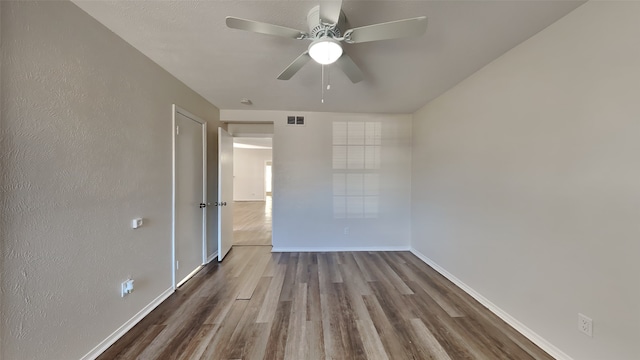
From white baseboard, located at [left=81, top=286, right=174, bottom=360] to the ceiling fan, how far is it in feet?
7.82

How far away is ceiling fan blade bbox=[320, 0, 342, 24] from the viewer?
1.17 meters

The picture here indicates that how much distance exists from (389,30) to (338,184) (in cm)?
268

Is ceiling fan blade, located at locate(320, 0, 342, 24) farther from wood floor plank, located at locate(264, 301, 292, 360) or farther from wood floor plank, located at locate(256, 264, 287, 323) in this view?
wood floor plank, located at locate(256, 264, 287, 323)

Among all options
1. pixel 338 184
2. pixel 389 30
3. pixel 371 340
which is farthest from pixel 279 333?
pixel 338 184

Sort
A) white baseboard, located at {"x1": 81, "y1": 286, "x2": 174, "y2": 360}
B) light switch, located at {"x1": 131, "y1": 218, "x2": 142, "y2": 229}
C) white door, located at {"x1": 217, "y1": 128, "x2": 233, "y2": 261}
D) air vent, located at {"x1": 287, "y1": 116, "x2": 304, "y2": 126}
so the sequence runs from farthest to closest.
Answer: air vent, located at {"x1": 287, "y1": 116, "x2": 304, "y2": 126} < white door, located at {"x1": 217, "y1": 128, "x2": 233, "y2": 261} < light switch, located at {"x1": 131, "y1": 218, "x2": 142, "y2": 229} < white baseboard, located at {"x1": 81, "y1": 286, "x2": 174, "y2": 360}

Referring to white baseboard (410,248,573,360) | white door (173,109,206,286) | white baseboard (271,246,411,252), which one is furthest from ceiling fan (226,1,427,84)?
white baseboard (271,246,411,252)

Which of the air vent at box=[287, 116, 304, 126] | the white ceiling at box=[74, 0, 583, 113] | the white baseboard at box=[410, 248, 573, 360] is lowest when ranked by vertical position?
the white baseboard at box=[410, 248, 573, 360]

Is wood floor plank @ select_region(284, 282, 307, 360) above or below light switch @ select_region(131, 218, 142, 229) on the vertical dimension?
A: below

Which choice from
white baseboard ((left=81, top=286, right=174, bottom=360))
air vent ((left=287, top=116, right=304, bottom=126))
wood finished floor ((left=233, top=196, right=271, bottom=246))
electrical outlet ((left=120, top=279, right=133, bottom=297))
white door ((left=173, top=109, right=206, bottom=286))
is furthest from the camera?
wood finished floor ((left=233, top=196, right=271, bottom=246))

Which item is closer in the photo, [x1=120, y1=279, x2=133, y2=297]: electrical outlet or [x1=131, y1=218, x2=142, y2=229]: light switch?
[x1=120, y1=279, x2=133, y2=297]: electrical outlet

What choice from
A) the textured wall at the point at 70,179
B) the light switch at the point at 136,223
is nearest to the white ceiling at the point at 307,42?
the textured wall at the point at 70,179

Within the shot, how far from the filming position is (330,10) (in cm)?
123

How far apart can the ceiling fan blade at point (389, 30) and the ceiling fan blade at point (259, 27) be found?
32 cm

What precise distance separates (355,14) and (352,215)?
9.62ft
